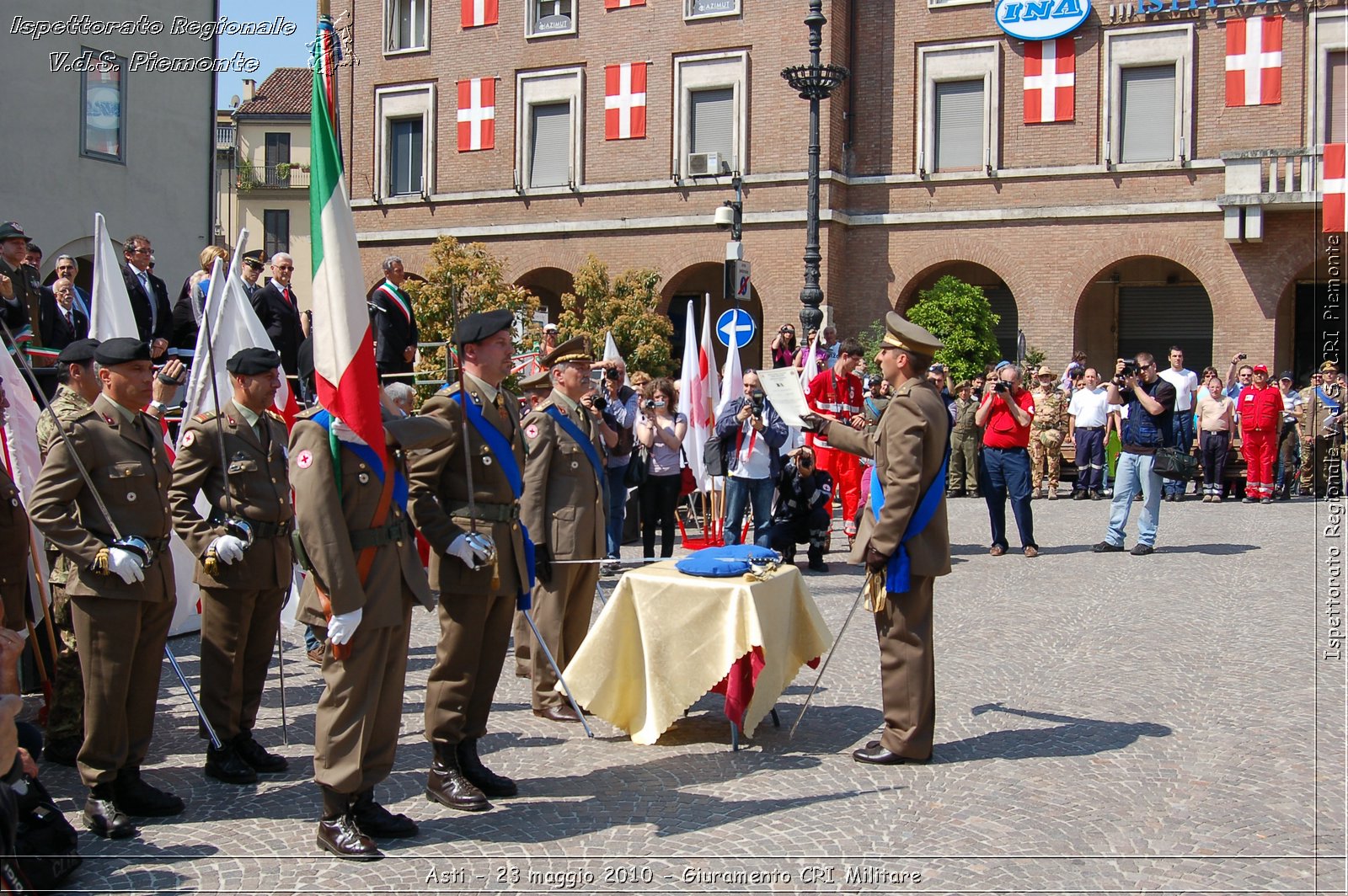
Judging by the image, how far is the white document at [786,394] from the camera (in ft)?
24.1

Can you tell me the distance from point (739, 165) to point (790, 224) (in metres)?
1.91

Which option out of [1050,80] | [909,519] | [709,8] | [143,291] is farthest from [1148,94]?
[909,519]

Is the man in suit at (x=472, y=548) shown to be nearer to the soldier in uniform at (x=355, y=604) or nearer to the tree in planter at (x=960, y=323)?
the soldier in uniform at (x=355, y=604)

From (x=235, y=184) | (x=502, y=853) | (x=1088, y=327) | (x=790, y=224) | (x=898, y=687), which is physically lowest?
(x=502, y=853)

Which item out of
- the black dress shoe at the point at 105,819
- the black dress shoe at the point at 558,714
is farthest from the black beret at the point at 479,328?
the black dress shoe at the point at 105,819

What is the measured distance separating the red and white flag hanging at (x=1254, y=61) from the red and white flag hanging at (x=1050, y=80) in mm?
3287

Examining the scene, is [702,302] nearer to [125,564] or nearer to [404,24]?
[404,24]

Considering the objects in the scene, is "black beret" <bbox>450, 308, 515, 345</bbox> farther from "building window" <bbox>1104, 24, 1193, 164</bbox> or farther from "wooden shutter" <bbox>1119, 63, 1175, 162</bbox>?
"wooden shutter" <bbox>1119, 63, 1175, 162</bbox>

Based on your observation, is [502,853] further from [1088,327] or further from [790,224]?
[1088,327]

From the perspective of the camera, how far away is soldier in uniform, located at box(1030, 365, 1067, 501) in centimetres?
2077

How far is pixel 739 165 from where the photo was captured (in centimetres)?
3206

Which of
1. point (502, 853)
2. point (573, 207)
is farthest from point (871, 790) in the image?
point (573, 207)

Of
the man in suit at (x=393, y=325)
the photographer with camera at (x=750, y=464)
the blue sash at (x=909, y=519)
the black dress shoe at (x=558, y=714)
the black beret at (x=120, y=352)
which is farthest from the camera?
the photographer with camera at (x=750, y=464)

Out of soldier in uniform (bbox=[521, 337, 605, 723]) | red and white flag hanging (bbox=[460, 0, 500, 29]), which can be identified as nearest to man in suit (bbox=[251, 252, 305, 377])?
soldier in uniform (bbox=[521, 337, 605, 723])
